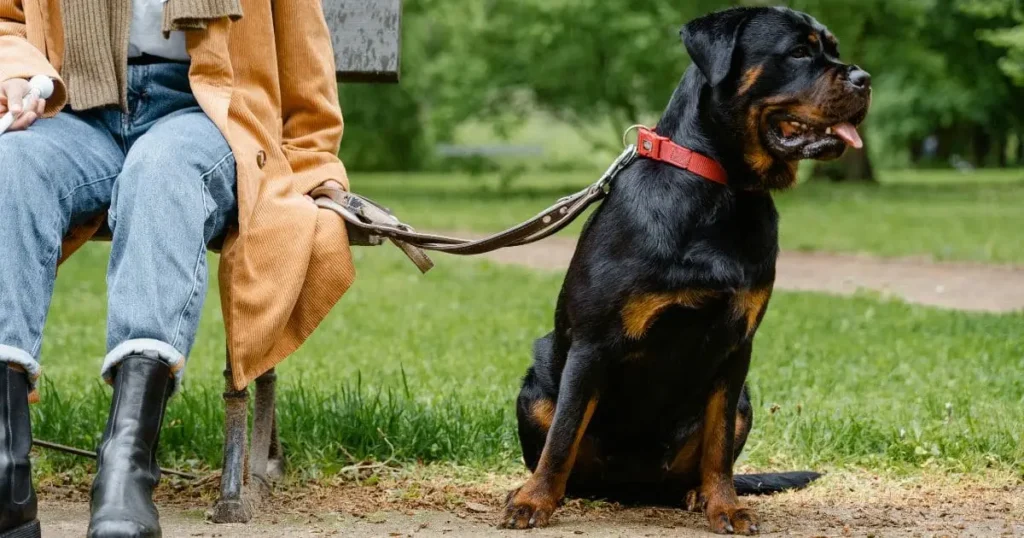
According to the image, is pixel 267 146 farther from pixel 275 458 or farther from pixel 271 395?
pixel 275 458

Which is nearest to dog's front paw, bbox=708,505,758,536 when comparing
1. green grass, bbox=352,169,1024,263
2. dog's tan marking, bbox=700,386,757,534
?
dog's tan marking, bbox=700,386,757,534

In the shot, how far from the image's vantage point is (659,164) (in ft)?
12.0

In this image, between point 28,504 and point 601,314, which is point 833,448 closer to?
point 601,314

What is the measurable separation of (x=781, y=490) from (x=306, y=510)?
4.84ft

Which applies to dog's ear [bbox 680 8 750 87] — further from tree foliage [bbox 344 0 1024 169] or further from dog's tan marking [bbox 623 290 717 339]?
tree foliage [bbox 344 0 1024 169]

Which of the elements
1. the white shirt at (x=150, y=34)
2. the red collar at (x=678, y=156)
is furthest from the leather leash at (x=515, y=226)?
the white shirt at (x=150, y=34)

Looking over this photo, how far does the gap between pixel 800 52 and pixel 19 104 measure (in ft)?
6.77

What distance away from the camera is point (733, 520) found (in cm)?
361

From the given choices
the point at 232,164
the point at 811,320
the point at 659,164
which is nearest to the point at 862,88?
the point at 659,164

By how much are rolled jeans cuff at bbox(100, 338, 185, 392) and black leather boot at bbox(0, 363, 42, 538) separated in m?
0.20

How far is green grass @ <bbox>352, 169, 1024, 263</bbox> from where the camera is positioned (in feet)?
45.3

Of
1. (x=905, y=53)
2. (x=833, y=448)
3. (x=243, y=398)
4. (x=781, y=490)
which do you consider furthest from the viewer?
(x=905, y=53)

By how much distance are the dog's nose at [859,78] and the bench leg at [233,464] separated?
1853mm

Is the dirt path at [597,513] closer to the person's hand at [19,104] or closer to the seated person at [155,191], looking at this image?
the seated person at [155,191]
